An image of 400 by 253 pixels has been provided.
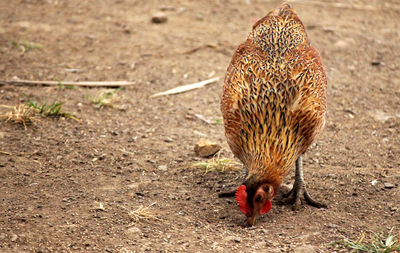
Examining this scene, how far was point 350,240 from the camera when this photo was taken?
13.9ft

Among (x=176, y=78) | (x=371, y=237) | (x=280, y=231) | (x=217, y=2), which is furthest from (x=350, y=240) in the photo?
(x=217, y=2)

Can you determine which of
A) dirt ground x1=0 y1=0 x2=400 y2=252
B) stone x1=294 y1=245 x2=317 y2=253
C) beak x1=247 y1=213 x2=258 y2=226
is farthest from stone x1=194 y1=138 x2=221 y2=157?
stone x1=294 y1=245 x2=317 y2=253

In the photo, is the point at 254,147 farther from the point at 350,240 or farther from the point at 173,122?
the point at 173,122

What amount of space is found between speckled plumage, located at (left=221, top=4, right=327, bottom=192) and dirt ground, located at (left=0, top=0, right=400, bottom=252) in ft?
1.95

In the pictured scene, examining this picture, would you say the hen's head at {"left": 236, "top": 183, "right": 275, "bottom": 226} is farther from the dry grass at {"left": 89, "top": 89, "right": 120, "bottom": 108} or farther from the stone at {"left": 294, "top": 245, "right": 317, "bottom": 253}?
the dry grass at {"left": 89, "top": 89, "right": 120, "bottom": 108}

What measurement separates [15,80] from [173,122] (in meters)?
2.35

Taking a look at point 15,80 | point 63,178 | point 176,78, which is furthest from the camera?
point 176,78

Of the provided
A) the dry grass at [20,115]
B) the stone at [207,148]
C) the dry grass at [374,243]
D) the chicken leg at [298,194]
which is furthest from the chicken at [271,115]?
the dry grass at [20,115]

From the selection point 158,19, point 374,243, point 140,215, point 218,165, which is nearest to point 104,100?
point 218,165

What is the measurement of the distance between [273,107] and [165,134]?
2.09m

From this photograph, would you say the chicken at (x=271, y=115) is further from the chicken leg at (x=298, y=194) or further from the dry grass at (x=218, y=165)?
the dry grass at (x=218, y=165)

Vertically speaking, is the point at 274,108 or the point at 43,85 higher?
the point at 274,108

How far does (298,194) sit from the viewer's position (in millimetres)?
4938

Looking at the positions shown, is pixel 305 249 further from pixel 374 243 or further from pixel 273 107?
pixel 273 107
